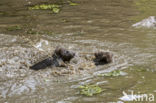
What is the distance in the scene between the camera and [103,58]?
6.04 meters

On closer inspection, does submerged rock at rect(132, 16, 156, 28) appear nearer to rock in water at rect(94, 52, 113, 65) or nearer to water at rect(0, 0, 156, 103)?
water at rect(0, 0, 156, 103)

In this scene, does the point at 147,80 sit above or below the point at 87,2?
below

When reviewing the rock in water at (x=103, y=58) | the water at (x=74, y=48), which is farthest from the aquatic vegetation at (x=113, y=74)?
the rock in water at (x=103, y=58)

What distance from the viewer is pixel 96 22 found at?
9.44m

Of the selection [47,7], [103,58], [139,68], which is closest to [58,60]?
[103,58]

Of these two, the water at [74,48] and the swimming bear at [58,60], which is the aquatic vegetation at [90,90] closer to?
the water at [74,48]

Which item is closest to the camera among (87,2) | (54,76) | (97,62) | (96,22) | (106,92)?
(106,92)

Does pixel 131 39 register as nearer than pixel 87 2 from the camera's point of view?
Yes

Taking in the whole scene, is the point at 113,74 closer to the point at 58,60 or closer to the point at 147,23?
the point at 58,60

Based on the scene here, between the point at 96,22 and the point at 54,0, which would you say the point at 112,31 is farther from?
the point at 54,0

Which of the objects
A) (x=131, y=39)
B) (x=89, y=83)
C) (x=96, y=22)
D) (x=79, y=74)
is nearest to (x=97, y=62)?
(x=79, y=74)

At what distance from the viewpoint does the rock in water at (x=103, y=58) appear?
602cm

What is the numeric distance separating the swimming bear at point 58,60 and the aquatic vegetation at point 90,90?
106 centimetres

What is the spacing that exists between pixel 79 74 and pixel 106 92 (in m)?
0.96
